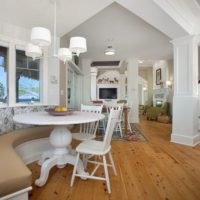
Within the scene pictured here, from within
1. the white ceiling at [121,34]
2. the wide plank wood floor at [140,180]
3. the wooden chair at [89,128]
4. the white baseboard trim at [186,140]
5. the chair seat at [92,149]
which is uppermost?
the white ceiling at [121,34]

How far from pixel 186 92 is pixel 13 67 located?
3511 millimetres

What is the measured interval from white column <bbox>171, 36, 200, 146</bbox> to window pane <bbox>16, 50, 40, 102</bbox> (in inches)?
121

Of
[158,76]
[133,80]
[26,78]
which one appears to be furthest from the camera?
[158,76]

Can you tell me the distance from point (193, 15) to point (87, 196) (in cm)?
370

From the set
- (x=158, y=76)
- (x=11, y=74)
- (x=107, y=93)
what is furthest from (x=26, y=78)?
(x=107, y=93)

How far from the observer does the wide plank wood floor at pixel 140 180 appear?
5.55 feet

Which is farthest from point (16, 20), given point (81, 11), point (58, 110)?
point (58, 110)

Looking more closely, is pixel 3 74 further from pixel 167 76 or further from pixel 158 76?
pixel 158 76

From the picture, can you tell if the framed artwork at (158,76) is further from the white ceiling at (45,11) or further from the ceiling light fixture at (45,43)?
the ceiling light fixture at (45,43)

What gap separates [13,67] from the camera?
2906 millimetres

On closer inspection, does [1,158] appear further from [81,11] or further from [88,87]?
[88,87]

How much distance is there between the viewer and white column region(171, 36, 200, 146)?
3.42 m

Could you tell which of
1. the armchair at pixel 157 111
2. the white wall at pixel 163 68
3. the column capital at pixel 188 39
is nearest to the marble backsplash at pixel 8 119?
the column capital at pixel 188 39

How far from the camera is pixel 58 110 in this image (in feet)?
7.08
